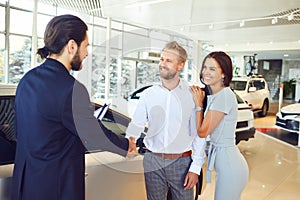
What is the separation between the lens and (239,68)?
17531 millimetres

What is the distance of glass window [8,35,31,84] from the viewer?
804cm

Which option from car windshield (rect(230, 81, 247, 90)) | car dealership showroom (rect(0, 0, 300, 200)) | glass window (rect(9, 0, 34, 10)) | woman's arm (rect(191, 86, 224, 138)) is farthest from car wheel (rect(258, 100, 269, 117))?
woman's arm (rect(191, 86, 224, 138))

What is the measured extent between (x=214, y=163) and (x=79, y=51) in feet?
3.45

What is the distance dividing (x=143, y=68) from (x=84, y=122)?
1102 mm

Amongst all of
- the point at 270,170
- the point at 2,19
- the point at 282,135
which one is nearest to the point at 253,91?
the point at 282,135

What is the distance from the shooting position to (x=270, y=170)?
14.3 feet

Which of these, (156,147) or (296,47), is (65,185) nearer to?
→ (156,147)

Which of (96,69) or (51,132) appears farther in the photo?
(96,69)

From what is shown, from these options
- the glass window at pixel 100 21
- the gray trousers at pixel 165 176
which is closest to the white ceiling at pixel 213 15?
the glass window at pixel 100 21

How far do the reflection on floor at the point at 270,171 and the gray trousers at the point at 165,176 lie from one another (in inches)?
67.4

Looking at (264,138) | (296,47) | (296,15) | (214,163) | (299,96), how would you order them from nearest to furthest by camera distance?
(214,163)
(264,138)
(296,15)
(296,47)
(299,96)

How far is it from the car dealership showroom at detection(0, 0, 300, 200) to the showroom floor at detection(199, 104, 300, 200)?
0.5 inches

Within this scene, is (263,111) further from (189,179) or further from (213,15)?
(189,179)

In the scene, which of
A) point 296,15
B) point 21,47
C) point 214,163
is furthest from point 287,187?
point 21,47
